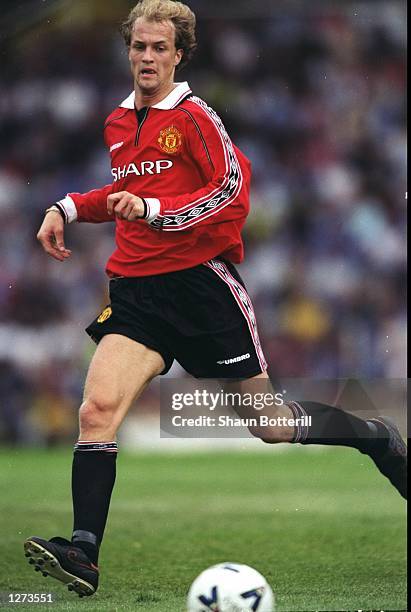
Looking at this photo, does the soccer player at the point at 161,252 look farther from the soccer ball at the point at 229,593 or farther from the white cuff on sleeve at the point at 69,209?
the soccer ball at the point at 229,593

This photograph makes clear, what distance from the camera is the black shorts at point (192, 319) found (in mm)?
4301

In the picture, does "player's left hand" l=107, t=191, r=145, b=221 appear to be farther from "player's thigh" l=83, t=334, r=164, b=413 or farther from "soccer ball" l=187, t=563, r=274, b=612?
"soccer ball" l=187, t=563, r=274, b=612

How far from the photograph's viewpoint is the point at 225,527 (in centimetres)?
598

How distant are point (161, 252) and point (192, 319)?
28 centimetres

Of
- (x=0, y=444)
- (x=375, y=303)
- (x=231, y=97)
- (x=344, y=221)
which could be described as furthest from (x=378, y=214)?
(x=0, y=444)

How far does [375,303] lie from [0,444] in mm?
3682

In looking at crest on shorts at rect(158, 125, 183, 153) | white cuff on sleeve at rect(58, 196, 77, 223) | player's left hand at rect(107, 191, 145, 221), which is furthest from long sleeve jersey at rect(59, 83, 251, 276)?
white cuff on sleeve at rect(58, 196, 77, 223)

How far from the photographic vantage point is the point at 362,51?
40.2 ft

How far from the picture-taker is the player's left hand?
13.0 feet

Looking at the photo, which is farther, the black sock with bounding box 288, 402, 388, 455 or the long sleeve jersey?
the black sock with bounding box 288, 402, 388, 455

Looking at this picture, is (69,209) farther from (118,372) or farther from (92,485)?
(92,485)

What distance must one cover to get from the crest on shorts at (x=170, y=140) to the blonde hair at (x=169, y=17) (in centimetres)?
34

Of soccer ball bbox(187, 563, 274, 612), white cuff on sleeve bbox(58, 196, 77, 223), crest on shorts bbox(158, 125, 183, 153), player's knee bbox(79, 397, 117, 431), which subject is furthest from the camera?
white cuff on sleeve bbox(58, 196, 77, 223)

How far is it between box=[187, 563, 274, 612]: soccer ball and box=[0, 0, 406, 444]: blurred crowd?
6266 millimetres
